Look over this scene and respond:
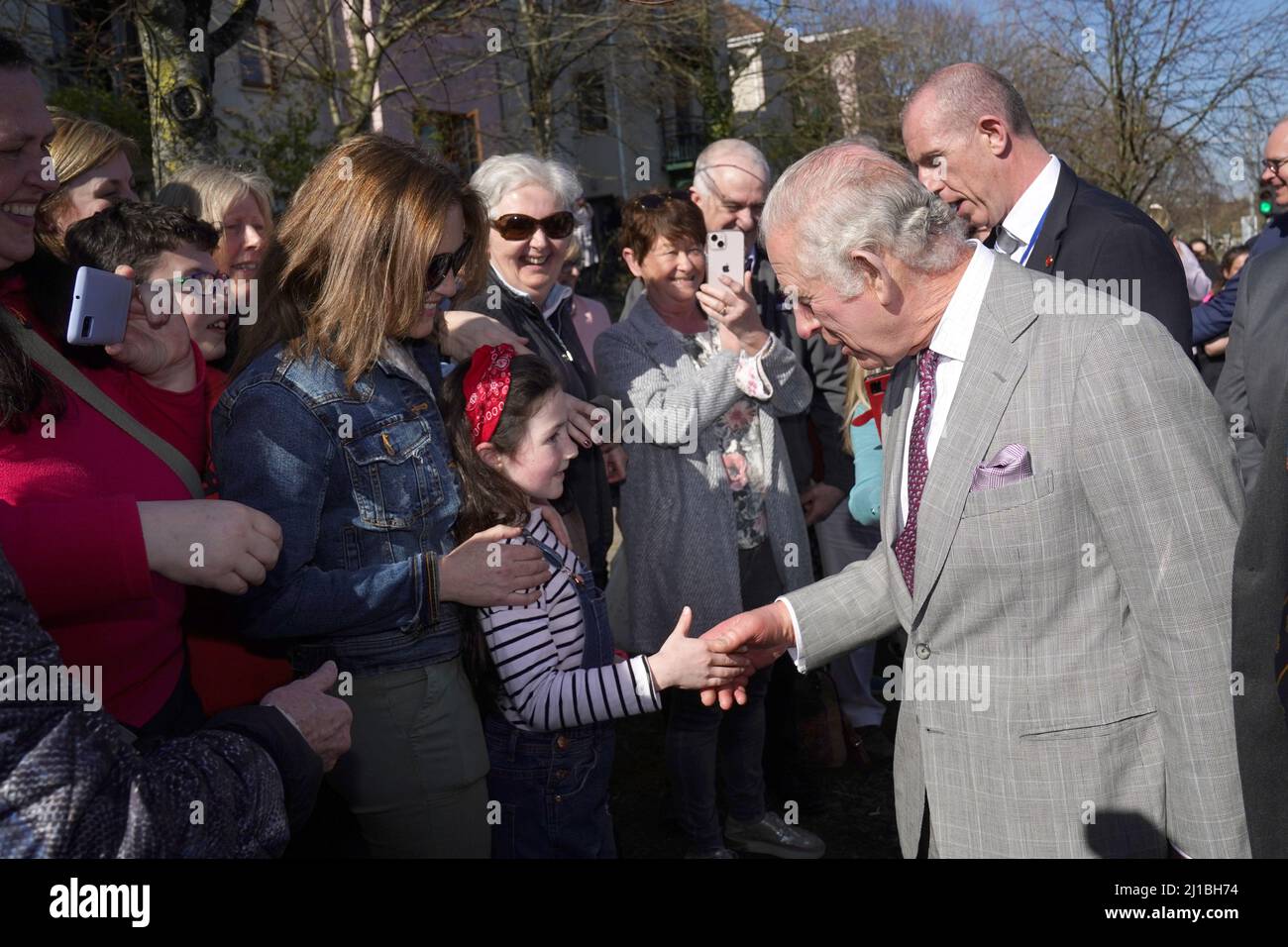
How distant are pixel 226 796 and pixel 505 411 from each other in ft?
4.85

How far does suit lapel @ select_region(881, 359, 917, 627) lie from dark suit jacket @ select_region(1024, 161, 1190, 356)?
1.07m

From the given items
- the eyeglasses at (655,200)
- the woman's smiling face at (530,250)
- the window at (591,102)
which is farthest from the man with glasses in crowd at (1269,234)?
the window at (591,102)

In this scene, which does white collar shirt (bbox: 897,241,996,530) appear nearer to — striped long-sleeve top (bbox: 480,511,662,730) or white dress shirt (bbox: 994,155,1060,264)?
striped long-sleeve top (bbox: 480,511,662,730)

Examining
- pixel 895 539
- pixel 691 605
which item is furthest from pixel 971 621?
pixel 691 605

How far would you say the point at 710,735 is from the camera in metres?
4.00

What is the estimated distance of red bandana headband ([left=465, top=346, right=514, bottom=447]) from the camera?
278 cm

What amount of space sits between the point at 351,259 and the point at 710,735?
90.8 inches

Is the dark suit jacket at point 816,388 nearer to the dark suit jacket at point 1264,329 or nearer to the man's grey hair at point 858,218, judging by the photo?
the dark suit jacket at point 1264,329

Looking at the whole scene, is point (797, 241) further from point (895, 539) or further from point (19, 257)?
point (19, 257)

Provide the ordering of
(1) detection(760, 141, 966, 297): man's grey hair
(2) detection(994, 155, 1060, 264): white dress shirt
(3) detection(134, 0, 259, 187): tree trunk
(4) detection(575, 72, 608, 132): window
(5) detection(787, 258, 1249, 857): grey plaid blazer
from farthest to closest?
(4) detection(575, 72, 608, 132): window → (3) detection(134, 0, 259, 187): tree trunk → (2) detection(994, 155, 1060, 264): white dress shirt → (1) detection(760, 141, 966, 297): man's grey hair → (5) detection(787, 258, 1249, 857): grey plaid blazer

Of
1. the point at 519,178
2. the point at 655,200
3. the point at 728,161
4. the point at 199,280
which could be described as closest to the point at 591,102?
the point at 728,161

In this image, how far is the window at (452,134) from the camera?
12.9m

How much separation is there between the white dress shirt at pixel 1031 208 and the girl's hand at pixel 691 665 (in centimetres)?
175

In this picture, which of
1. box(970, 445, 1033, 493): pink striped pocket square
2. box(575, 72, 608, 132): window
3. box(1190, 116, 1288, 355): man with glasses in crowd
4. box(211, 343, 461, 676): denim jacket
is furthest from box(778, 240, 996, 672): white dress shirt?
box(575, 72, 608, 132): window
